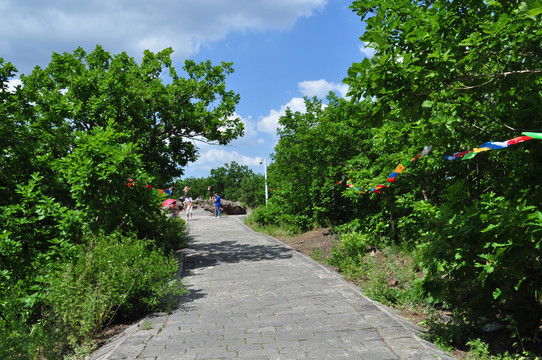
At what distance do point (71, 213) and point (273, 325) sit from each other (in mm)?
4285

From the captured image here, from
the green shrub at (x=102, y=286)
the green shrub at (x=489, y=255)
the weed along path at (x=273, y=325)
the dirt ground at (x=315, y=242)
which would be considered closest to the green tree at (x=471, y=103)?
the green shrub at (x=489, y=255)

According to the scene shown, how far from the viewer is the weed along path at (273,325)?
448 centimetres

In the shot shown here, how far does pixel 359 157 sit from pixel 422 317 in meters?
6.40

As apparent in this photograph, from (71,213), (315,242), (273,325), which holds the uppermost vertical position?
(71,213)

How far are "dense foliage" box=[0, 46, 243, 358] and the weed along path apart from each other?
651 millimetres

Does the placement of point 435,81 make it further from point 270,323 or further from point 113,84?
point 113,84

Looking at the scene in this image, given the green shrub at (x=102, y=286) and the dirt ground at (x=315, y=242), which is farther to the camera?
the dirt ground at (x=315, y=242)

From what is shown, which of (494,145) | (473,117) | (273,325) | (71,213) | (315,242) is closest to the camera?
(494,145)

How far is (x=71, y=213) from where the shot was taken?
6.94 m

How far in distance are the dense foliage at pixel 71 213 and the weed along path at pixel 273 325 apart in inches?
25.6

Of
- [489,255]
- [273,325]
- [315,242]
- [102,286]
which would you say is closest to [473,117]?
[489,255]

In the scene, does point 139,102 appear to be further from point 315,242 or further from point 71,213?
point 315,242

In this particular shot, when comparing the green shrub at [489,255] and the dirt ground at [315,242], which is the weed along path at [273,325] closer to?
the green shrub at [489,255]

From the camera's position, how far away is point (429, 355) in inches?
167
